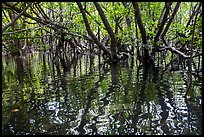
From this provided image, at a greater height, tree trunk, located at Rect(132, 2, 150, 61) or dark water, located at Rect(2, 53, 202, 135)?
tree trunk, located at Rect(132, 2, 150, 61)

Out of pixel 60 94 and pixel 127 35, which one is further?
pixel 127 35

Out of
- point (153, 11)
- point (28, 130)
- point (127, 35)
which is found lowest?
point (28, 130)

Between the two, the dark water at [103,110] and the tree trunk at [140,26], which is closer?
the dark water at [103,110]

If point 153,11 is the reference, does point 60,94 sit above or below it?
below

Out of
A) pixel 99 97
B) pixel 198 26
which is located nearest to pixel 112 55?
pixel 198 26

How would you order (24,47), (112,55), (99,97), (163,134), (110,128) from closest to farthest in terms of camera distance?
(163,134)
(110,128)
(99,97)
(112,55)
(24,47)

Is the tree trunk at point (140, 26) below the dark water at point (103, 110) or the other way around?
the other way around

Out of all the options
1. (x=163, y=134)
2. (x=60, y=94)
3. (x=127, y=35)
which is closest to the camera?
(x=163, y=134)

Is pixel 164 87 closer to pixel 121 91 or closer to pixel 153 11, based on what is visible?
pixel 121 91

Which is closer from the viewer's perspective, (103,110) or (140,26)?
(103,110)

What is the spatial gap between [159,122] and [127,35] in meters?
8.70

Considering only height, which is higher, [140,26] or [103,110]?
[140,26]

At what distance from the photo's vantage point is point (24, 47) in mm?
26844

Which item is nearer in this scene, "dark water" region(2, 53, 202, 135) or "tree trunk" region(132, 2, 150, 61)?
"dark water" region(2, 53, 202, 135)
